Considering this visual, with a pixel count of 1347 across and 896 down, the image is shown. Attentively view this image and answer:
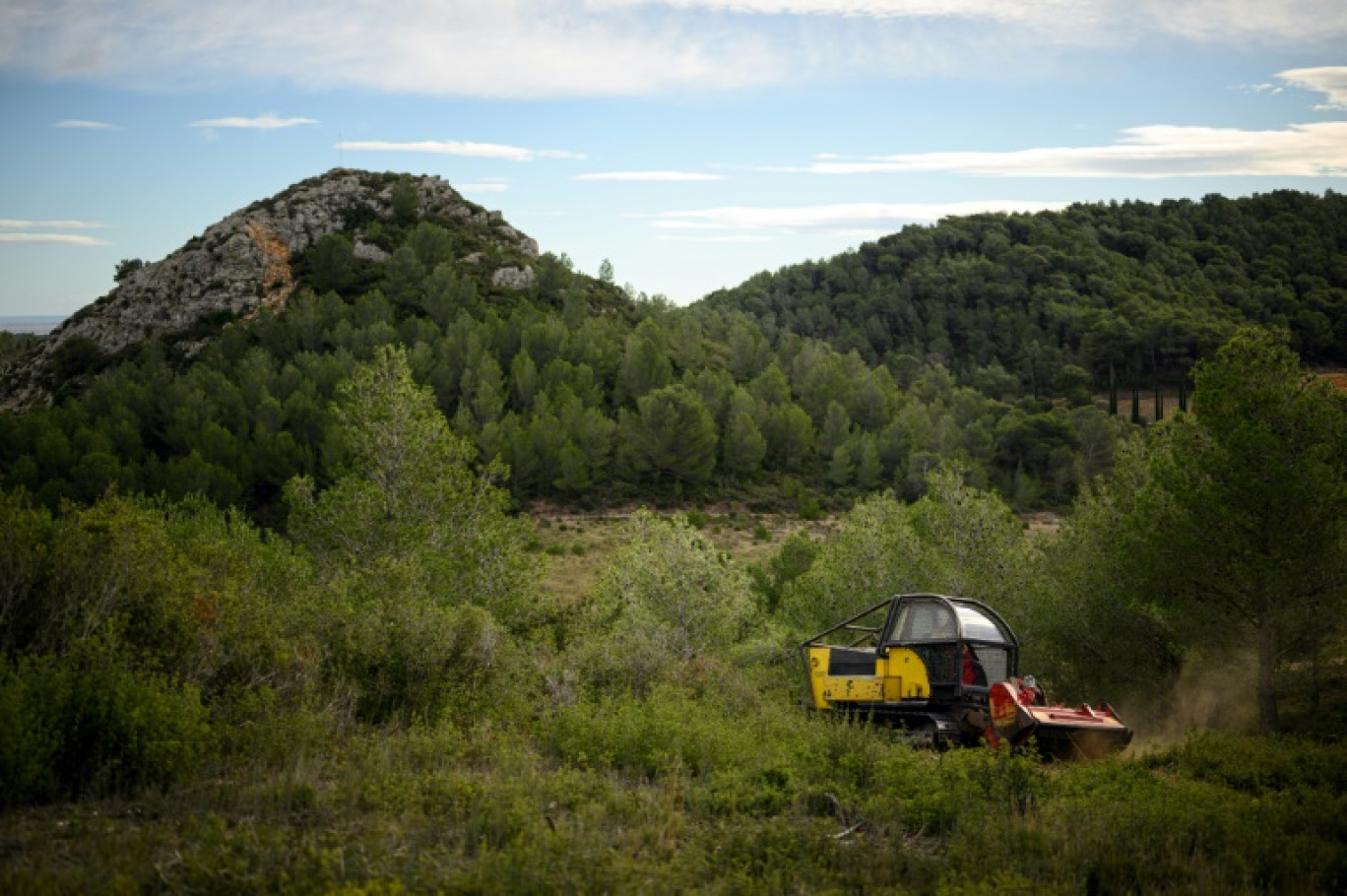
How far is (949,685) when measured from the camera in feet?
42.9

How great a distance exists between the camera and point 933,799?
9156mm

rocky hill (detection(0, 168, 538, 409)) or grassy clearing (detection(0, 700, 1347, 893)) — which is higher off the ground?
rocky hill (detection(0, 168, 538, 409))

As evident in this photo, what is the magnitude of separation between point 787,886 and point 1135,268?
493 feet

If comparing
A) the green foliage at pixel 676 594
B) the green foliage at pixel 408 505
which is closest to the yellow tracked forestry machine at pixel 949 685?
the green foliage at pixel 676 594

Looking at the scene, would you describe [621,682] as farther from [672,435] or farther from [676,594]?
[672,435]

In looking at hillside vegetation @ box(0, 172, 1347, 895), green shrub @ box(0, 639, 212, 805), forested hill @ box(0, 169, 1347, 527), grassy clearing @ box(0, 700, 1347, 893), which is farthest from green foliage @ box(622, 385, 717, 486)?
green shrub @ box(0, 639, 212, 805)

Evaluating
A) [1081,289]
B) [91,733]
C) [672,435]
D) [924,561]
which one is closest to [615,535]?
[672,435]

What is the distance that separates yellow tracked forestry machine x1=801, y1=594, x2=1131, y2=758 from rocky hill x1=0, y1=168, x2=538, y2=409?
79.5 meters

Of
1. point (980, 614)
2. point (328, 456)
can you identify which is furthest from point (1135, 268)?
point (980, 614)

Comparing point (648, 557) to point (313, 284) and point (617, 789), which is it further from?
point (313, 284)

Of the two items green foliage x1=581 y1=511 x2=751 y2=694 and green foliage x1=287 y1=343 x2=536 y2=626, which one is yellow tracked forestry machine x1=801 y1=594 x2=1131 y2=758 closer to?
green foliage x1=581 y1=511 x2=751 y2=694

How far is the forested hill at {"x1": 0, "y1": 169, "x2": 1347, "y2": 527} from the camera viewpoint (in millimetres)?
57875

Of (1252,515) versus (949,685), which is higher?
(1252,515)

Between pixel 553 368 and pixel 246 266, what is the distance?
1566 inches
